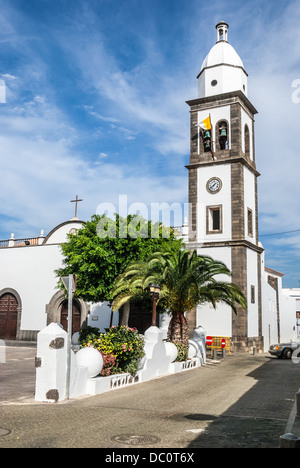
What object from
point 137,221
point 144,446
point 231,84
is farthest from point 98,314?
point 144,446

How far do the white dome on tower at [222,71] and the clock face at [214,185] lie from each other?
6255 millimetres

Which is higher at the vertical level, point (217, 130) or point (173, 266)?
point (217, 130)

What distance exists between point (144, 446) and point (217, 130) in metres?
27.4

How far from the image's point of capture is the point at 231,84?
31812mm

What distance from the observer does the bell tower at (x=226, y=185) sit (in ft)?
95.2

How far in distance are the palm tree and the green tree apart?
3.85m

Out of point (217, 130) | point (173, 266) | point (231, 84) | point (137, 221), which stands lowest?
point (173, 266)

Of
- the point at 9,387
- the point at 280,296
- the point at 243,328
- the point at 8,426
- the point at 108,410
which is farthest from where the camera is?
the point at 280,296

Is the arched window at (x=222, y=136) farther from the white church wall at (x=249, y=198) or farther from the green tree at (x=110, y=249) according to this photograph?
the green tree at (x=110, y=249)

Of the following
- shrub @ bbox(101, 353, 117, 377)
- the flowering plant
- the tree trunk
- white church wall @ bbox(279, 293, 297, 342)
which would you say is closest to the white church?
white church wall @ bbox(279, 293, 297, 342)

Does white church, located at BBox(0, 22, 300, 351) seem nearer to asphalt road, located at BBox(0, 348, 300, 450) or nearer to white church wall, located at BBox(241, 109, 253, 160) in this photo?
white church wall, located at BBox(241, 109, 253, 160)

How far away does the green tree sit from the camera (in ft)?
80.0

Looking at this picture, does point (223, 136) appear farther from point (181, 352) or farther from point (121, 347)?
point (121, 347)
